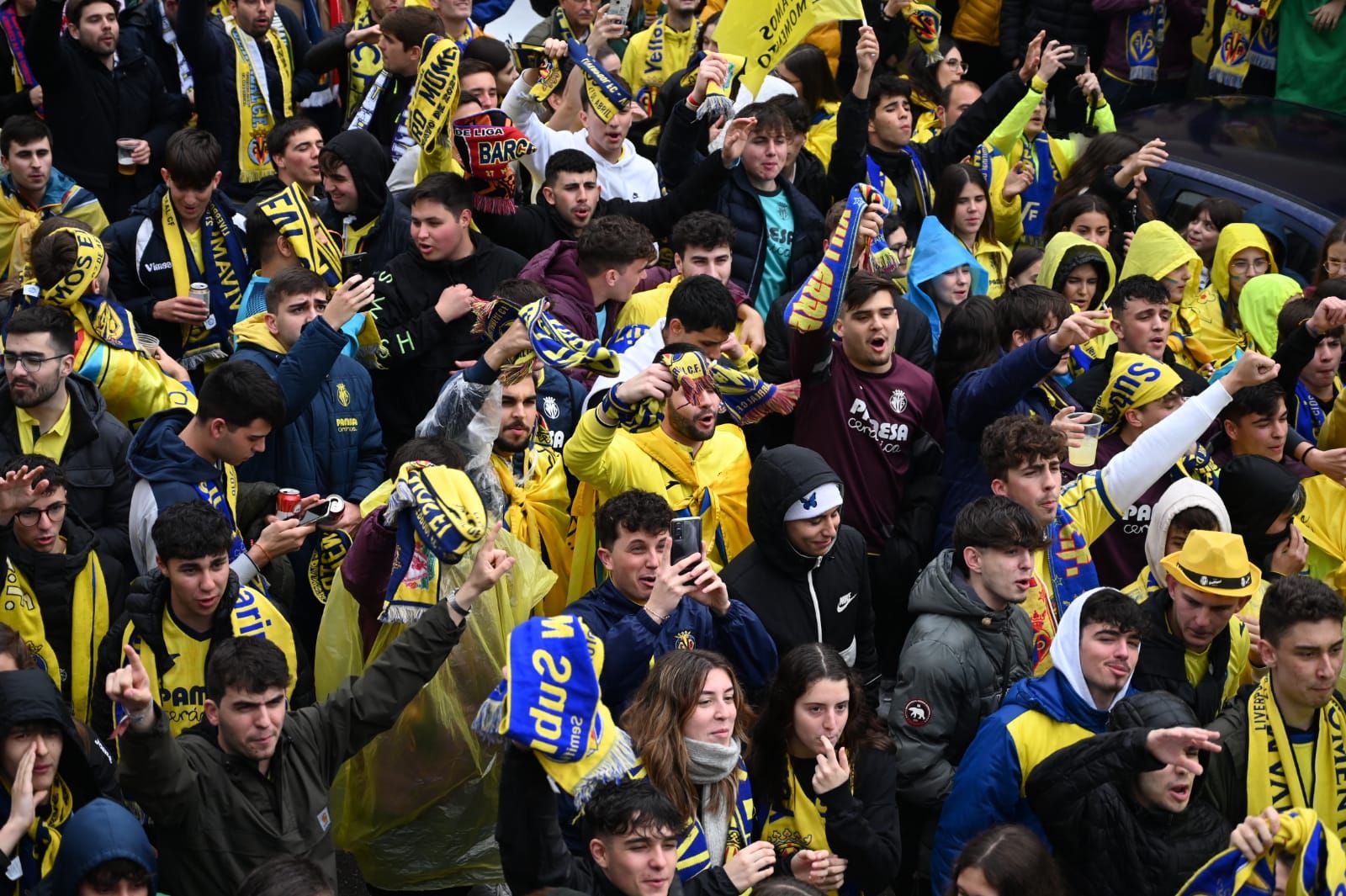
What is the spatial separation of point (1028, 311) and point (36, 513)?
14.3 feet

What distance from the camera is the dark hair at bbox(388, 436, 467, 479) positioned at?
243 inches

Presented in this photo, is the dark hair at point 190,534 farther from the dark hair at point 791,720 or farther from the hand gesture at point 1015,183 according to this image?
the hand gesture at point 1015,183

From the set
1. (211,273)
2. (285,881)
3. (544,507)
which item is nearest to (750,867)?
(285,881)

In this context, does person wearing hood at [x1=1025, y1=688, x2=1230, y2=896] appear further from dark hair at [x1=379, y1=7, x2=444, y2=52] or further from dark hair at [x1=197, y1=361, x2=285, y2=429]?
dark hair at [x1=379, y1=7, x2=444, y2=52]

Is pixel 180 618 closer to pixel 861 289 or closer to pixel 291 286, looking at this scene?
pixel 291 286

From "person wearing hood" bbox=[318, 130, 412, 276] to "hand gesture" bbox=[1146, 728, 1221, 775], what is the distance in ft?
14.7

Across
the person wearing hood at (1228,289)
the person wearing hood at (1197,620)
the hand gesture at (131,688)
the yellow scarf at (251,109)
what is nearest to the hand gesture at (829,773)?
the person wearing hood at (1197,620)

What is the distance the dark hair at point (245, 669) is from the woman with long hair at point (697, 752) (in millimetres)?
1073

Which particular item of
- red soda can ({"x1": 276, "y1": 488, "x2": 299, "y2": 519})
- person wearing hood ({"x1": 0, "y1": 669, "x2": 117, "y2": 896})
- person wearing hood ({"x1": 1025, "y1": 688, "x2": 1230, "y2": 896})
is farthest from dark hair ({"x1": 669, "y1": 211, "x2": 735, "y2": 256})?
person wearing hood ({"x1": 0, "y1": 669, "x2": 117, "y2": 896})

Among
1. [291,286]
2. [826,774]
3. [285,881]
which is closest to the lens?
[285,881]

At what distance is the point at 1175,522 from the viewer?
673 cm

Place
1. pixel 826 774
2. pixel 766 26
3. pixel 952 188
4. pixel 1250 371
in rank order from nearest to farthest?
pixel 826 774 < pixel 1250 371 < pixel 766 26 < pixel 952 188

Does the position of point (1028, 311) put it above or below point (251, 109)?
above

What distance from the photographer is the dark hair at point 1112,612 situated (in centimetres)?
584
